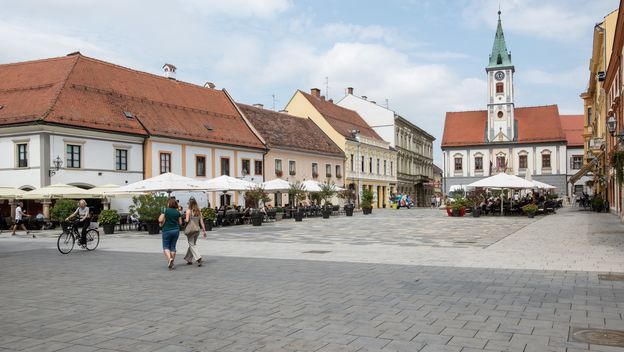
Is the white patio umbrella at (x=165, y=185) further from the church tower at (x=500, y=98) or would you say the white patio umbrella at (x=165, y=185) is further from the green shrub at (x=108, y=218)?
the church tower at (x=500, y=98)

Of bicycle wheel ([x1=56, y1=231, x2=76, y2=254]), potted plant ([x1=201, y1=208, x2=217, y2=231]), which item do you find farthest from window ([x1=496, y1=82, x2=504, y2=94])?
bicycle wheel ([x1=56, y1=231, x2=76, y2=254])

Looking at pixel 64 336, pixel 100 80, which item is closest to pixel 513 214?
pixel 100 80

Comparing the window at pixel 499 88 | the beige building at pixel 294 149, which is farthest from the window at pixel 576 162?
the beige building at pixel 294 149

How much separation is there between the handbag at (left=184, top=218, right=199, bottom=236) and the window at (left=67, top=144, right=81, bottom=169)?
20.4 metres

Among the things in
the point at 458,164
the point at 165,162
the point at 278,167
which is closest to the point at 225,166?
the point at 165,162

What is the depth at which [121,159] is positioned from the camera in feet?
109

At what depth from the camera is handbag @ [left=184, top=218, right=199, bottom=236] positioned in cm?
1251

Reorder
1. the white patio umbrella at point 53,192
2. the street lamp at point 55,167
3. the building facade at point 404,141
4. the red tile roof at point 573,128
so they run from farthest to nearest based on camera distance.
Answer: the red tile roof at point 573,128, the building facade at point 404,141, the street lamp at point 55,167, the white patio umbrella at point 53,192

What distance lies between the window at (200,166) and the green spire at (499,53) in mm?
48256

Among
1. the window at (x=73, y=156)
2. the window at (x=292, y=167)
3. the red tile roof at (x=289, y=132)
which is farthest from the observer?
the window at (x=292, y=167)

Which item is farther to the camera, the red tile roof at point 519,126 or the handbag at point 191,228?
the red tile roof at point 519,126

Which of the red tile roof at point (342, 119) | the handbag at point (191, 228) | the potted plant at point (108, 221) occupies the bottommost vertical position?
the potted plant at point (108, 221)

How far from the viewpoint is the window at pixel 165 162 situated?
3572 centimetres

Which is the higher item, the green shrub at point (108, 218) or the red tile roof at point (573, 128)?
the red tile roof at point (573, 128)
